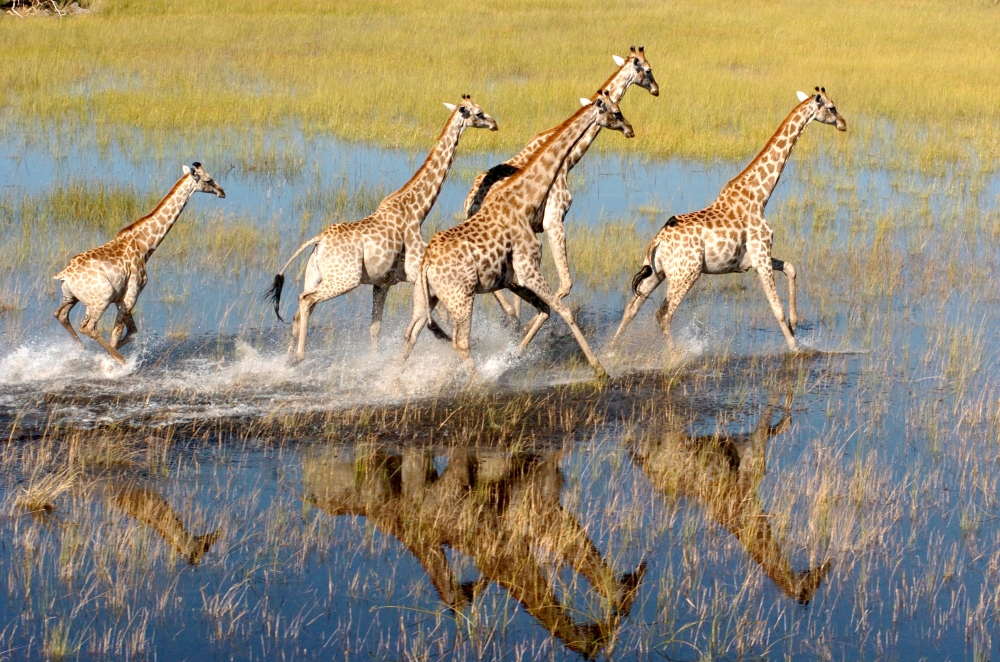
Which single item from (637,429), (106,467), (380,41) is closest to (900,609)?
(637,429)

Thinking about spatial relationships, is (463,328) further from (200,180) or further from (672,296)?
(200,180)

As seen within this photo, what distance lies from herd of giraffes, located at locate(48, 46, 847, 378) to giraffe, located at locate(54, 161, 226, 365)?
0.03 ft

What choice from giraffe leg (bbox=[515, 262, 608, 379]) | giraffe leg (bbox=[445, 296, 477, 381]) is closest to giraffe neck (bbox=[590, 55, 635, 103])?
giraffe leg (bbox=[515, 262, 608, 379])

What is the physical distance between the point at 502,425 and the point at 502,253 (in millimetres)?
1449

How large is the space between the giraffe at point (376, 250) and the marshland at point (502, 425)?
60 centimetres

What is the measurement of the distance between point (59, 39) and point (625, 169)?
48.9ft

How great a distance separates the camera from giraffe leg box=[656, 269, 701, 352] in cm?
1029

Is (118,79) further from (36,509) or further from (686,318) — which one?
(36,509)

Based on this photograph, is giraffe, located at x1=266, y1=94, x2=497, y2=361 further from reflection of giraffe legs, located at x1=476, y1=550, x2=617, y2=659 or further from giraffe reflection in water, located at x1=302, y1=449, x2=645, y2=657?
reflection of giraffe legs, located at x1=476, y1=550, x2=617, y2=659

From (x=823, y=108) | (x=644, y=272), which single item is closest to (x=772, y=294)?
(x=644, y=272)

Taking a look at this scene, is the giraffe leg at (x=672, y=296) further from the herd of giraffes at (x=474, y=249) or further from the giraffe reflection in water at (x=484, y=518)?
the giraffe reflection in water at (x=484, y=518)

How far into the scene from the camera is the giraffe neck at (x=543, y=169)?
9883 mm

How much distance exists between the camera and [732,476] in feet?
26.0

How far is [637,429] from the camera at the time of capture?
8.79m
